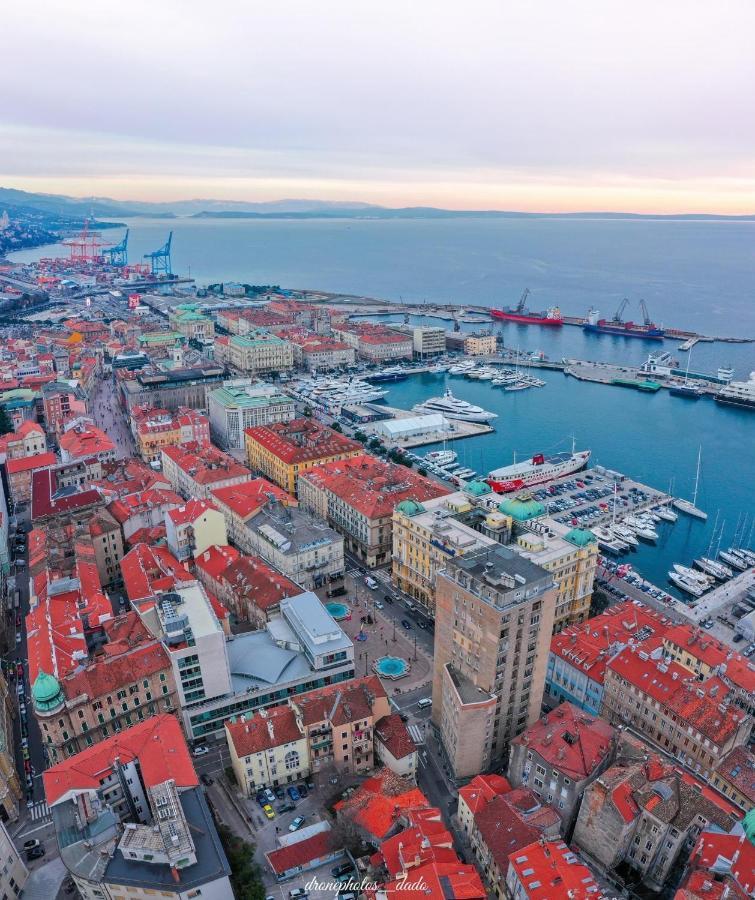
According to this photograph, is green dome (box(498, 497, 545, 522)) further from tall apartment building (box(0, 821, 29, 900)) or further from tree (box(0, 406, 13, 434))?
tree (box(0, 406, 13, 434))

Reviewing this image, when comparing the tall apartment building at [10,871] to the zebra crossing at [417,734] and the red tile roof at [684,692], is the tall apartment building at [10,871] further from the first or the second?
the red tile roof at [684,692]

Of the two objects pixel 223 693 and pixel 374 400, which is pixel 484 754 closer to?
pixel 223 693

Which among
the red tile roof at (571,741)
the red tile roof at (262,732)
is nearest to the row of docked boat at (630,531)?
the red tile roof at (571,741)

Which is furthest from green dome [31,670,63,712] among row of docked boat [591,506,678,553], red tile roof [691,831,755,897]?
row of docked boat [591,506,678,553]

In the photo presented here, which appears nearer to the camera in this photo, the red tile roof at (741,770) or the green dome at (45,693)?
the red tile roof at (741,770)

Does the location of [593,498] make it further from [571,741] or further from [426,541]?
[571,741]

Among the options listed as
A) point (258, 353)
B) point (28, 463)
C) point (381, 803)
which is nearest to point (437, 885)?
point (381, 803)
